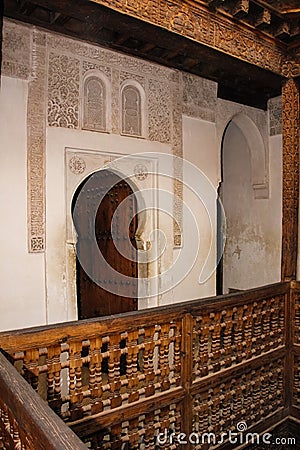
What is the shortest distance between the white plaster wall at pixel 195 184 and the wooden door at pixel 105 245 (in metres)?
0.55

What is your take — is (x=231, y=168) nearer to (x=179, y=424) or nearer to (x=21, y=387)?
(x=179, y=424)

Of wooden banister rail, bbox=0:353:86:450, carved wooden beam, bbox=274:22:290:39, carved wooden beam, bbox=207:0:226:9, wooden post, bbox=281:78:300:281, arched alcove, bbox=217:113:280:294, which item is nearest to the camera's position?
wooden banister rail, bbox=0:353:86:450

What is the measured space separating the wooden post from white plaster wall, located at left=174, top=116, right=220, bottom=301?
1.25m

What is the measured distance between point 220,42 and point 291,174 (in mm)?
1208

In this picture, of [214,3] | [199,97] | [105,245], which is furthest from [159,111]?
[105,245]

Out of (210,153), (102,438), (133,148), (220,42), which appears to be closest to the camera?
(102,438)

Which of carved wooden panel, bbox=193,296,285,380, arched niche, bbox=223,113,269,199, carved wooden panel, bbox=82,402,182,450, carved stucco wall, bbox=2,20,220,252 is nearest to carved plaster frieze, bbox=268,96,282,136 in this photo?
arched niche, bbox=223,113,269,199

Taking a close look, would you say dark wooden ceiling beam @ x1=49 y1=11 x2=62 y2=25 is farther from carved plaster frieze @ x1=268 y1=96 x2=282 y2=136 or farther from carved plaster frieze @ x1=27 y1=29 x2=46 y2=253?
carved plaster frieze @ x1=268 y1=96 x2=282 y2=136

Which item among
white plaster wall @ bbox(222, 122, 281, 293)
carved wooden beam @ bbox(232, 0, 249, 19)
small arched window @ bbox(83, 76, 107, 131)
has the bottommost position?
white plaster wall @ bbox(222, 122, 281, 293)

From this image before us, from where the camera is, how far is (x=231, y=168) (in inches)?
249

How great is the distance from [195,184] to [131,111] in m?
1.12

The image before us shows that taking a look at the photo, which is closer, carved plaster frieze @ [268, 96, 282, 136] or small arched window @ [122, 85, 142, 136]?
small arched window @ [122, 85, 142, 136]

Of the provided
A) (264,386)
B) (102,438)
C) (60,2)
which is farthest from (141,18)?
(264,386)

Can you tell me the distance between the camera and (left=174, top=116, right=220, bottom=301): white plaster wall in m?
4.45
